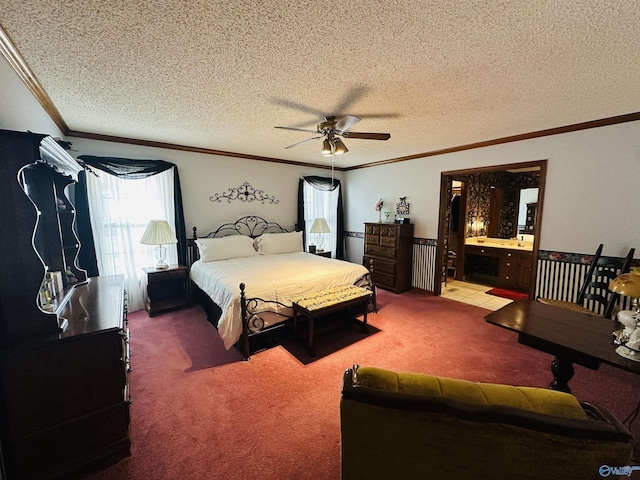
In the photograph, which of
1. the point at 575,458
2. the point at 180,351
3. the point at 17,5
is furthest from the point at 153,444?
the point at 17,5

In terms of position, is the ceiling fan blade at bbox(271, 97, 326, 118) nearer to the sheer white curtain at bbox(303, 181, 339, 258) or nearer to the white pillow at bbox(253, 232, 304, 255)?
the white pillow at bbox(253, 232, 304, 255)

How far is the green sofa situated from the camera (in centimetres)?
71

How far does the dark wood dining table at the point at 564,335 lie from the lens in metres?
1.57

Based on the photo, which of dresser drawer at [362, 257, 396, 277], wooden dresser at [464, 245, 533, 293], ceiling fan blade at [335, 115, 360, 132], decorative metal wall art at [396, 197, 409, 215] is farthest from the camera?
decorative metal wall art at [396, 197, 409, 215]

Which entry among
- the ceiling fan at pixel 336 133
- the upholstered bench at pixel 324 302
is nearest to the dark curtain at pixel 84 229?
the upholstered bench at pixel 324 302

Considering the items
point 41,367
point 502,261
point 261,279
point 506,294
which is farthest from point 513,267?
point 41,367

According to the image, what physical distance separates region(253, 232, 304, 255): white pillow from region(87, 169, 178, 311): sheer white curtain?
1.42m

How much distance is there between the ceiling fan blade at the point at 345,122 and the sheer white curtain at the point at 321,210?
3080 mm

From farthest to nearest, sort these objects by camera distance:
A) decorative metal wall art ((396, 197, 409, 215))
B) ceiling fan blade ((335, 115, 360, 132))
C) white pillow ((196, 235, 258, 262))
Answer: decorative metal wall art ((396, 197, 409, 215)) < white pillow ((196, 235, 258, 262)) < ceiling fan blade ((335, 115, 360, 132))

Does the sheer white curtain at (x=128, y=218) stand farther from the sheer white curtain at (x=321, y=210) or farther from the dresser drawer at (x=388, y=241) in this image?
the dresser drawer at (x=388, y=241)

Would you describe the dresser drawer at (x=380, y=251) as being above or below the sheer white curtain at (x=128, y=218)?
below

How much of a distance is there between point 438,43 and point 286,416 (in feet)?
8.96

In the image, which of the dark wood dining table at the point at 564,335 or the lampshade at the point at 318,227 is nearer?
the dark wood dining table at the point at 564,335

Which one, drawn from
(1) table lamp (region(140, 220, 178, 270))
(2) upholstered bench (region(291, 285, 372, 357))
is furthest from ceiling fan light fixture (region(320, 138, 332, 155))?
(1) table lamp (region(140, 220, 178, 270))
